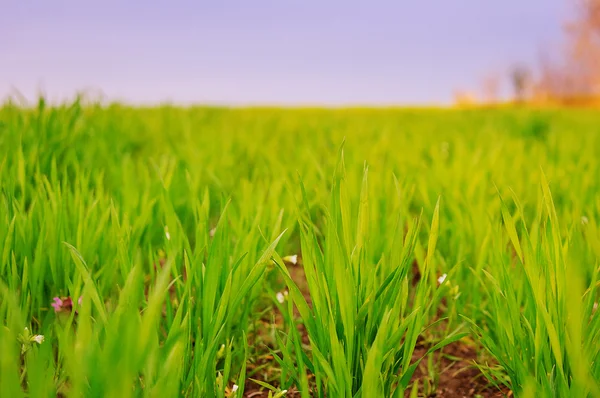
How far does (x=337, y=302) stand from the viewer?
965mm

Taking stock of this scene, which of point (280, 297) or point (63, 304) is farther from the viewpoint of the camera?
point (280, 297)

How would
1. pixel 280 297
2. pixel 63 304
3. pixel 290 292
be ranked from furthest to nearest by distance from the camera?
pixel 280 297 → pixel 63 304 → pixel 290 292

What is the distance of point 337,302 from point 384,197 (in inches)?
31.5

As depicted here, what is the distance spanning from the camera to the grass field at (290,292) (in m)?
0.79

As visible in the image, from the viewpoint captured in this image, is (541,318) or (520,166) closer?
(541,318)

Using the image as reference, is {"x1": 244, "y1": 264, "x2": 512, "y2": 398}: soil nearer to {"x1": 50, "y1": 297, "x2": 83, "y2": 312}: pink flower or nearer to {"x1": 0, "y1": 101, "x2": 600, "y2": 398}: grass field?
{"x1": 0, "y1": 101, "x2": 600, "y2": 398}: grass field

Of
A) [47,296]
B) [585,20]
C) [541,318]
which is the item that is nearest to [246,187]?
[47,296]

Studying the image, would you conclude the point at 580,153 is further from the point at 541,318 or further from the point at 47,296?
the point at 47,296

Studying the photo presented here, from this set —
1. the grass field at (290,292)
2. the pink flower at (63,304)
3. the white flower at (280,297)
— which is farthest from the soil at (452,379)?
the pink flower at (63,304)

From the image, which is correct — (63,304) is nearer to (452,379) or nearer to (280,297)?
(280,297)

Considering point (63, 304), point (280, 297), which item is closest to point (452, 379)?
point (280, 297)

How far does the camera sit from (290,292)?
0.94 meters

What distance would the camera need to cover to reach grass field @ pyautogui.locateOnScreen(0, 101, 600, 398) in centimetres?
79

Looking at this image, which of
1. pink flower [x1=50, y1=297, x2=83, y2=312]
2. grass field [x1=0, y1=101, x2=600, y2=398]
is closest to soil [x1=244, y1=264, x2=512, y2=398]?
grass field [x1=0, y1=101, x2=600, y2=398]
